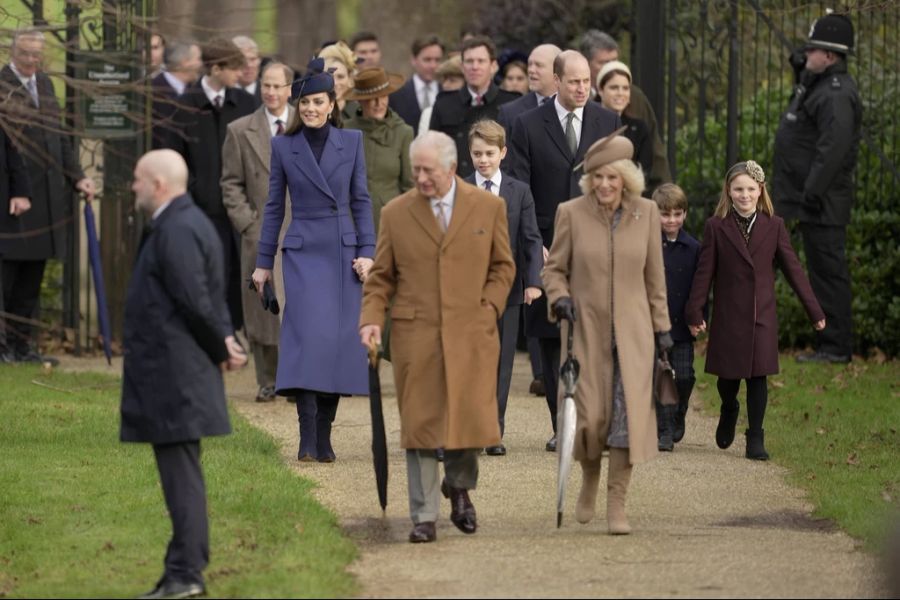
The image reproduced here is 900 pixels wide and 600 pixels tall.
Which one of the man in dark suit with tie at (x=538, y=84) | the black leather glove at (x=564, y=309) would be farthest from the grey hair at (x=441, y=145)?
the man in dark suit with tie at (x=538, y=84)

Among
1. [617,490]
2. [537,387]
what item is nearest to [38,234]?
[537,387]

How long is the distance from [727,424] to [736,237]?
104cm

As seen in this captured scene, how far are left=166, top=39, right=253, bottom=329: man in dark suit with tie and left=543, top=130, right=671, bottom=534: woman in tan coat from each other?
641cm

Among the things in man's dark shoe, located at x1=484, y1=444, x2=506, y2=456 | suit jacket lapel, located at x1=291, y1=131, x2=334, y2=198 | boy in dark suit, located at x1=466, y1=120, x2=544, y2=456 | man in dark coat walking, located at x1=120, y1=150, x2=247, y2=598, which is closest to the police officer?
boy in dark suit, located at x1=466, y1=120, x2=544, y2=456

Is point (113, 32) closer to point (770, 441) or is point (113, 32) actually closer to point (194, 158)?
point (194, 158)

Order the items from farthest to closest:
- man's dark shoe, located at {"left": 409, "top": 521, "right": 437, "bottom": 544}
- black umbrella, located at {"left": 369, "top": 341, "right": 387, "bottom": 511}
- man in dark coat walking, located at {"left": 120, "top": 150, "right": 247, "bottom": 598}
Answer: black umbrella, located at {"left": 369, "top": 341, "right": 387, "bottom": 511}
man's dark shoe, located at {"left": 409, "top": 521, "right": 437, "bottom": 544}
man in dark coat walking, located at {"left": 120, "top": 150, "right": 247, "bottom": 598}

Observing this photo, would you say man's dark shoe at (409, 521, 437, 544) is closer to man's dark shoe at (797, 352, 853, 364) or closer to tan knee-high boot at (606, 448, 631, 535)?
tan knee-high boot at (606, 448, 631, 535)

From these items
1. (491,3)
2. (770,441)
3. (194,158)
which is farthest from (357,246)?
(491,3)

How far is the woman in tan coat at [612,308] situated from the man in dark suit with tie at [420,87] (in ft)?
24.4

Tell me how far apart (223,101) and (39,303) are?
2.27m

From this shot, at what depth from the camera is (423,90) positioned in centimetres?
1833

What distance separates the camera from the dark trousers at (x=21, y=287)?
15.9 metres

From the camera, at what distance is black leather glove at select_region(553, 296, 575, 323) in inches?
364

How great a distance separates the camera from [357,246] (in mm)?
11539
